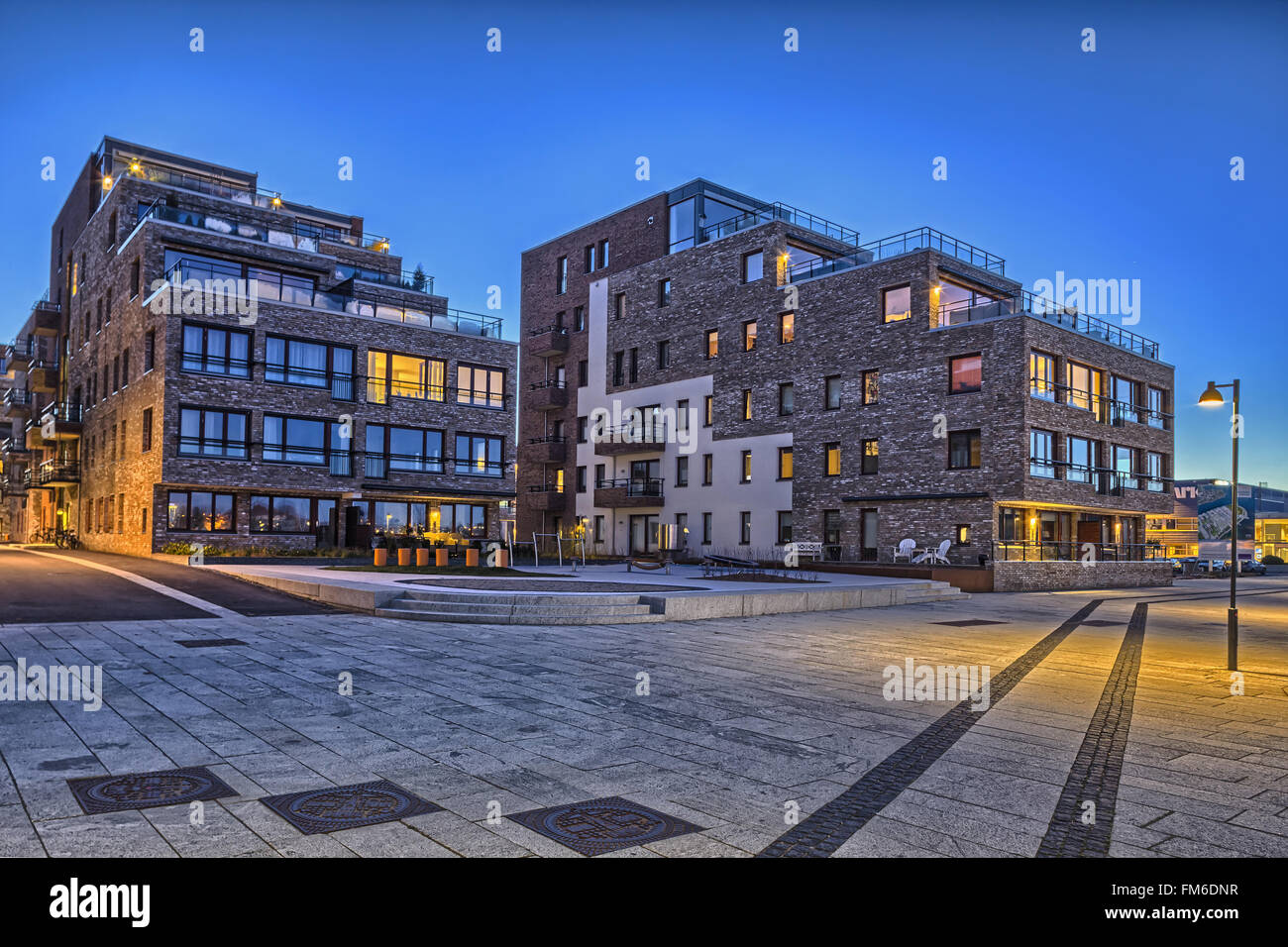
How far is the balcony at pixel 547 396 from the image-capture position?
49188 millimetres

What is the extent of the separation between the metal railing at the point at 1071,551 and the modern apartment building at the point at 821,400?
0.13 m

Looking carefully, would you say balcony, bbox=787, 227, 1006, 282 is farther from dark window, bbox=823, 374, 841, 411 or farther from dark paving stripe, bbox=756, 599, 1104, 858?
dark paving stripe, bbox=756, 599, 1104, 858

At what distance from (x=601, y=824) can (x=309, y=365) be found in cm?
3323

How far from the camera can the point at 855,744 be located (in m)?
A: 7.25

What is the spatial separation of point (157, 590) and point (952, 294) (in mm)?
31060

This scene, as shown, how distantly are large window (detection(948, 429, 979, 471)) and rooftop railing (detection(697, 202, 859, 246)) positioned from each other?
42.3 ft

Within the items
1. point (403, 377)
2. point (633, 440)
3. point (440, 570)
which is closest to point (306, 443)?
point (403, 377)

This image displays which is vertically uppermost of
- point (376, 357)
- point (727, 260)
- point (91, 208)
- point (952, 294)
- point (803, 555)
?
point (91, 208)

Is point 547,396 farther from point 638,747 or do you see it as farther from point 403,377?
point 638,747

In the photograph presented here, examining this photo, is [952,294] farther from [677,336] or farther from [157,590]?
[157,590]

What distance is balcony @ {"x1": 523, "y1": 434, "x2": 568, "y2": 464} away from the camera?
1939 inches

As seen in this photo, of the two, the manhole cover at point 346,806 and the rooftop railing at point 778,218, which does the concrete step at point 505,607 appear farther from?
the rooftop railing at point 778,218
